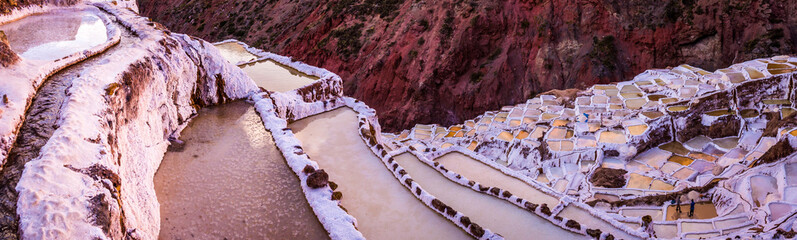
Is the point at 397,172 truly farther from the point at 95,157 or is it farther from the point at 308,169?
the point at 95,157

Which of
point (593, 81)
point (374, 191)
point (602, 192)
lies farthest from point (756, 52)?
point (374, 191)

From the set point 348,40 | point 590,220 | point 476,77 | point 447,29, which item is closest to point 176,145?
point 590,220

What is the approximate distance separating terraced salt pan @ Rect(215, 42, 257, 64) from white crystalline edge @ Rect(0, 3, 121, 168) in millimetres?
5788

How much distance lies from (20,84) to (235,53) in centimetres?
941

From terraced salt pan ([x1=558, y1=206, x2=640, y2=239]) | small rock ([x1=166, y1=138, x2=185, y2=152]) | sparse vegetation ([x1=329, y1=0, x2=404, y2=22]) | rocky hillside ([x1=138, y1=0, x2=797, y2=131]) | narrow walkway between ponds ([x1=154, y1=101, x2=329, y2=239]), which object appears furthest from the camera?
sparse vegetation ([x1=329, y1=0, x2=404, y2=22])

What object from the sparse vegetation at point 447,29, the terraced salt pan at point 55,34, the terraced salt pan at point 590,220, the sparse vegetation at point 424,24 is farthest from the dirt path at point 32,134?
the sparse vegetation at point 424,24

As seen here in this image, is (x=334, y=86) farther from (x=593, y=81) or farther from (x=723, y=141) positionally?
(x=593, y=81)

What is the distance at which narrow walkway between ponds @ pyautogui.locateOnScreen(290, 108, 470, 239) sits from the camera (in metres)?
7.77

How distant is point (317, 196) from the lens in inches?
288

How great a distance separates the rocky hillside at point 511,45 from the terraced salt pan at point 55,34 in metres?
14.9

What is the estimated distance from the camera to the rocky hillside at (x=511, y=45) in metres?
22.3

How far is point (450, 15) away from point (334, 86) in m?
14.9

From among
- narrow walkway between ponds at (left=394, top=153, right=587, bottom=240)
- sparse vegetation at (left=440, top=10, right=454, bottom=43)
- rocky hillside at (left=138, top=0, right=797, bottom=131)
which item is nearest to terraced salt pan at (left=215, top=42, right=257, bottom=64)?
narrow walkway between ponds at (left=394, top=153, right=587, bottom=240)

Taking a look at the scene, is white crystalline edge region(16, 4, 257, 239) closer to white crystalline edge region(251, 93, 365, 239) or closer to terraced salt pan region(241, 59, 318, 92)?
white crystalline edge region(251, 93, 365, 239)
